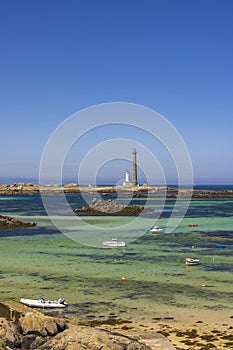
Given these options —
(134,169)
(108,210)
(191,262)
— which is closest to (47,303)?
(191,262)

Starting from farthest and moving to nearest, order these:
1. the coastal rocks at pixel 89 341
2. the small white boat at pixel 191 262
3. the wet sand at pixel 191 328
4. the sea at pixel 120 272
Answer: the small white boat at pixel 191 262
the sea at pixel 120 272
the wet sand at pixel 191 328
the coastal rocks at pixel 89 341

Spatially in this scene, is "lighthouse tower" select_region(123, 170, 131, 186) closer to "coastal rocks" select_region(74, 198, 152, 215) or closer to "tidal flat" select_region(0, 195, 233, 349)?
"coastal rocks" select_region(74, 198, 152, 215)

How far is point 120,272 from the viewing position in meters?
31.0

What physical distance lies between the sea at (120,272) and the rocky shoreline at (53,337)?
5.59 m

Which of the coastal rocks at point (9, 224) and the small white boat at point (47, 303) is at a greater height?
the coastal rocks at point (9, 224)

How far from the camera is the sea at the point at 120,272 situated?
2306cm

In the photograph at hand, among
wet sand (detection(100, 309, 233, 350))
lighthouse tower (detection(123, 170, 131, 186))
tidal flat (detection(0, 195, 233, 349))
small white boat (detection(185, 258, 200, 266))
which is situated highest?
lighthouse tower (detection(123, 170, 131, 186))

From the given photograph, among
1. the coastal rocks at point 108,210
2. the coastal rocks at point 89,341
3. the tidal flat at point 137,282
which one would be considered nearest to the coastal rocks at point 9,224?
the tidal flat at point 137,282

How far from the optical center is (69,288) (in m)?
26.4

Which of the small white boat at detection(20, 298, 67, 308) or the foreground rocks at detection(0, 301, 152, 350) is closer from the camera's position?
the foreground rocks at detection(0, 301, 152, 350)

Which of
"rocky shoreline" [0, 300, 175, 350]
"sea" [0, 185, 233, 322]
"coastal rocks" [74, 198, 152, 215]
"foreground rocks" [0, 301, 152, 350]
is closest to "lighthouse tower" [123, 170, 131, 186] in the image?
"coastal rocks" [74, 198, 152, 215]

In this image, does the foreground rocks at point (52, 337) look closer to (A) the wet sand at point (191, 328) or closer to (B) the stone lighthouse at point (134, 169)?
(A) the wet sand at point (191, 328)

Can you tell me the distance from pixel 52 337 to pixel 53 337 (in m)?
0.14

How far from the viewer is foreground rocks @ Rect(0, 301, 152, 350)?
1379 cm
